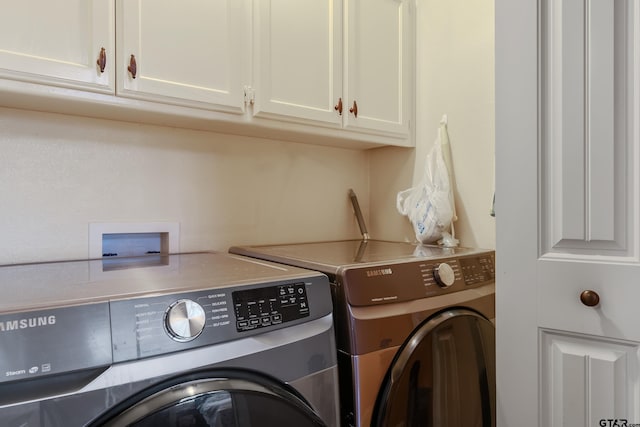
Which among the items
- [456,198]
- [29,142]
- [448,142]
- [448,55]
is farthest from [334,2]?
[29,142]

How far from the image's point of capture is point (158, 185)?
1.49 meters

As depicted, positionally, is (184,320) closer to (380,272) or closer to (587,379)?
(380,272)

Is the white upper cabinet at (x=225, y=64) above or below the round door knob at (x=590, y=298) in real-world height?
above

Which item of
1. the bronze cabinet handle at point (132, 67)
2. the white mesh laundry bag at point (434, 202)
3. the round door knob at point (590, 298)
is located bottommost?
the round door knob at point (590, 298)

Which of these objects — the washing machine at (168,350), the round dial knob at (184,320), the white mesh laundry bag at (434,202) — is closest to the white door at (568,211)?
the washing machine at (168,350)

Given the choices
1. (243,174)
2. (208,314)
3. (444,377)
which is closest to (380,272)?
(444,377)

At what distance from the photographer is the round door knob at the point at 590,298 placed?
75 centimetres

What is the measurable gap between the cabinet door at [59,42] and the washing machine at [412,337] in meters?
0.75

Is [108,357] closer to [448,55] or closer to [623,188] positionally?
[623,188]

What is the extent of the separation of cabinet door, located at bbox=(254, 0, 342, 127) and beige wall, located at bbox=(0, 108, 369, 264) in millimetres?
324

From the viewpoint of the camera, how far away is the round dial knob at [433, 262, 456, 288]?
1.17 meters

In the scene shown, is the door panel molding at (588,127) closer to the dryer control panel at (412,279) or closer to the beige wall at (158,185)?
the dryer control panel at (412,279)

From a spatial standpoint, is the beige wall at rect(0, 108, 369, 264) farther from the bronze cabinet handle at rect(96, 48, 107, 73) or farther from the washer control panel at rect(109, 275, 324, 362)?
the washer control panel at rect(109, 275, 324, 362)

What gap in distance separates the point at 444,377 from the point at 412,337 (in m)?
0.18
